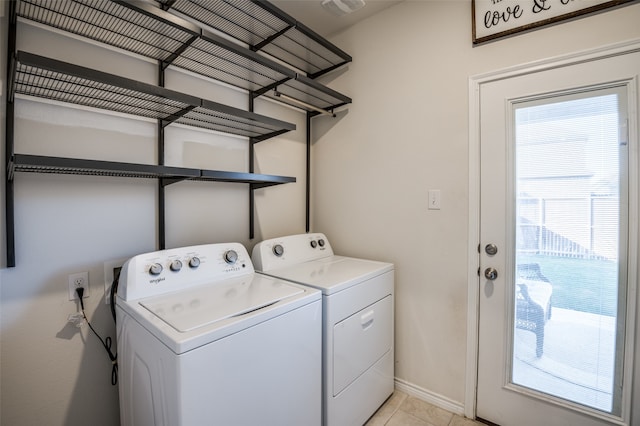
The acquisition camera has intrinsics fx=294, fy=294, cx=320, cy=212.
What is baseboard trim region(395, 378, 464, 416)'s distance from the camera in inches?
68.5

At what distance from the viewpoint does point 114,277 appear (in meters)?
1.38

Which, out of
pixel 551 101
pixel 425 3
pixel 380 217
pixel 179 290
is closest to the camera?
pixel 179 290

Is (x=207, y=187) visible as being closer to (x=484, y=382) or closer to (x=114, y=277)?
(x=114, y=277)

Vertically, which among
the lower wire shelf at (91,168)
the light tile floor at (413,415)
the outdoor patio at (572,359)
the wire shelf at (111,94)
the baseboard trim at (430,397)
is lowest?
the light tile floor at (413,415)

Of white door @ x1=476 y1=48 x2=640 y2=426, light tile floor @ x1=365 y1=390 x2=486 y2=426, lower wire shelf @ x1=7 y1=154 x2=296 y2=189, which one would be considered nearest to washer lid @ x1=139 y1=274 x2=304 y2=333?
lower wire shelf @ x1=7 y1=154 x2=296 y2=189

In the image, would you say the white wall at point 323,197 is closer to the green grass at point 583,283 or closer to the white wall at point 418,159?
the white wall at point 418,159

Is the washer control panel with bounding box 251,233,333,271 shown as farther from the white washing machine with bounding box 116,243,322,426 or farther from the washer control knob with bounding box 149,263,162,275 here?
the washer control knob with bounding box 149,263,162,275

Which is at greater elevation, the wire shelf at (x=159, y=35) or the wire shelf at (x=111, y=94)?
the wire shelf at (x=159, y=35)

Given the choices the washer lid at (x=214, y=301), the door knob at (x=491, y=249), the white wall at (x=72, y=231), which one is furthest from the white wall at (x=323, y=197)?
the washer lid at (x=214, y=301)

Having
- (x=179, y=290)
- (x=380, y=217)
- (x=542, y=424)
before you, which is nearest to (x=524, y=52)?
(x=380, y=217)

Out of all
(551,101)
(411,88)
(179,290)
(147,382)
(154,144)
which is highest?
(411,88)

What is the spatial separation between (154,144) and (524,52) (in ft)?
6.45

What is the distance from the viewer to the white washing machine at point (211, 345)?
0.92 meters

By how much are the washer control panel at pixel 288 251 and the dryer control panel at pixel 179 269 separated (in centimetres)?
10
